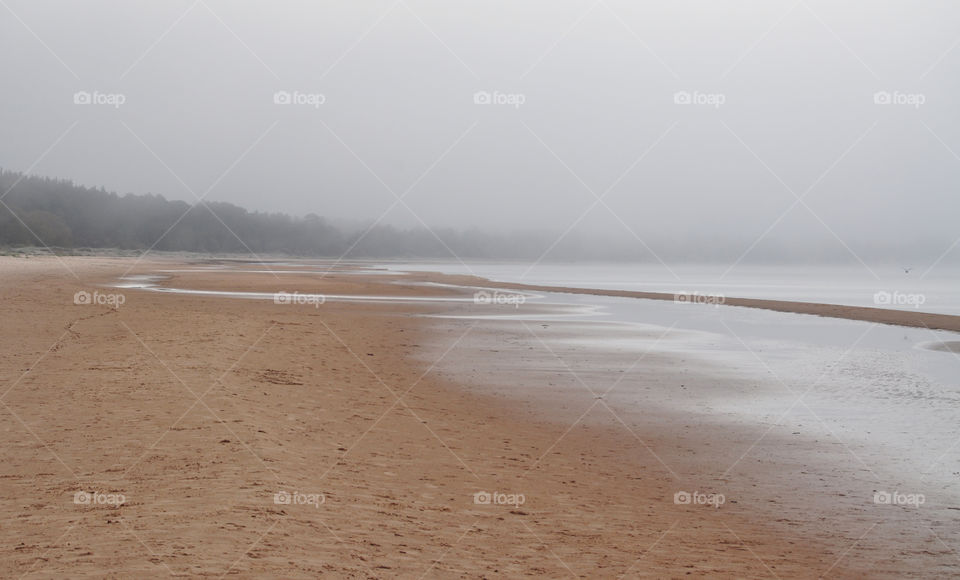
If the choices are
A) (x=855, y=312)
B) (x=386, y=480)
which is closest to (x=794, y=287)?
(x=855, y=312)

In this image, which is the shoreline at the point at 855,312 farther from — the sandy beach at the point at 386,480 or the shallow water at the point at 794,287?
the sandy beach at the point at 386,480

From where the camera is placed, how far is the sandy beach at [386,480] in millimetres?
6387

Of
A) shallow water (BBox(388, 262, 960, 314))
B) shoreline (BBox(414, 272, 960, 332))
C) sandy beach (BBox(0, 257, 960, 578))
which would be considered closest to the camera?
sandy beach (BBox(0, 257, 960, 578))

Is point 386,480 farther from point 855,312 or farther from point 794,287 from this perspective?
point 794,287

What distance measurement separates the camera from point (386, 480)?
8.88m

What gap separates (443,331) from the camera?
2725 cm

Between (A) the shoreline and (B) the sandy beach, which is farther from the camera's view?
(A) the shoreline

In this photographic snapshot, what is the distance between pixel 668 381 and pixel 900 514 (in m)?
8.96

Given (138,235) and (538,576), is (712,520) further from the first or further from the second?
(138,235)

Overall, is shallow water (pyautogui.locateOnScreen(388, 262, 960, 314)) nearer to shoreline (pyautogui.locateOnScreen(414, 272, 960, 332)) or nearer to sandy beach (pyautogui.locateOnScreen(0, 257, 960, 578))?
shoreline (pyautogui.locateOnScreen(414, 272, 960, 332))

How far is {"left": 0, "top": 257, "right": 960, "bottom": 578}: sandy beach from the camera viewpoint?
21.0 feet

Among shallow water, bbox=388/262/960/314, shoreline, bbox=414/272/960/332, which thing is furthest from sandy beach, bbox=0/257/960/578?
shallow water, bbox=388/262/960/314

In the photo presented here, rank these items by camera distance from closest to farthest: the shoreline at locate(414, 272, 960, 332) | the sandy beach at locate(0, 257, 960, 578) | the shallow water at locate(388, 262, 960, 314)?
the sandy beach at locate(0, 257, 960, 578) < the shoreline at locate(414, 272, 960, 332) < the shallow water at locate(388, 262, 960, 314)

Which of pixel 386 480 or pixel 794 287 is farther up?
pixel 794 287
